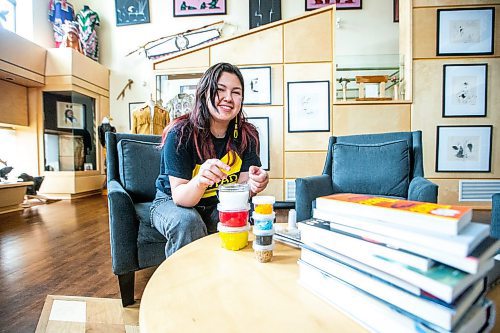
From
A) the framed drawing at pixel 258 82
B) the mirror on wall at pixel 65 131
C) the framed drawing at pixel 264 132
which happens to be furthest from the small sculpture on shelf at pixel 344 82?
the mirror on wall at pixel 65 131

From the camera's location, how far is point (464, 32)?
3416 mm

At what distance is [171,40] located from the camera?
5625mm

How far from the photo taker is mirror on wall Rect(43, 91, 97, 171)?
5.06 m

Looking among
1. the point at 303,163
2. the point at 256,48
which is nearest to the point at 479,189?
the point at 303,163

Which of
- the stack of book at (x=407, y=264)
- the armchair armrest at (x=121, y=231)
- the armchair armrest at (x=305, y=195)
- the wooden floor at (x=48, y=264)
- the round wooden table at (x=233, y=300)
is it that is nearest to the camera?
the stack of book at (x=407, y=264)

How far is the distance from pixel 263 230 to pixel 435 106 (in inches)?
139

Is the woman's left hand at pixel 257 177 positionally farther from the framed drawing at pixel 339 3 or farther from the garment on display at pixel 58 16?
the garment on display at pixel 58 16

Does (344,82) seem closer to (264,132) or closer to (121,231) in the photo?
(264,132)

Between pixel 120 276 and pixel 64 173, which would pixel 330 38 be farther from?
pixel 64 173

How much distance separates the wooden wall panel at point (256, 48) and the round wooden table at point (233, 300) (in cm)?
345

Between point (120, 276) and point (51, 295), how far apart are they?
0.46 meters

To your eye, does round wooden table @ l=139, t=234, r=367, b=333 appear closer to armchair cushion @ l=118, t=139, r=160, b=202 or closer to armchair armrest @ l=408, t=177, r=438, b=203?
armchair cushion @ l=118, t=139, r=160, b=202

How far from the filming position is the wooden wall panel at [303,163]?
12.4 feet

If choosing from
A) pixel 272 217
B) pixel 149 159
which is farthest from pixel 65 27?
pixel 272 217
